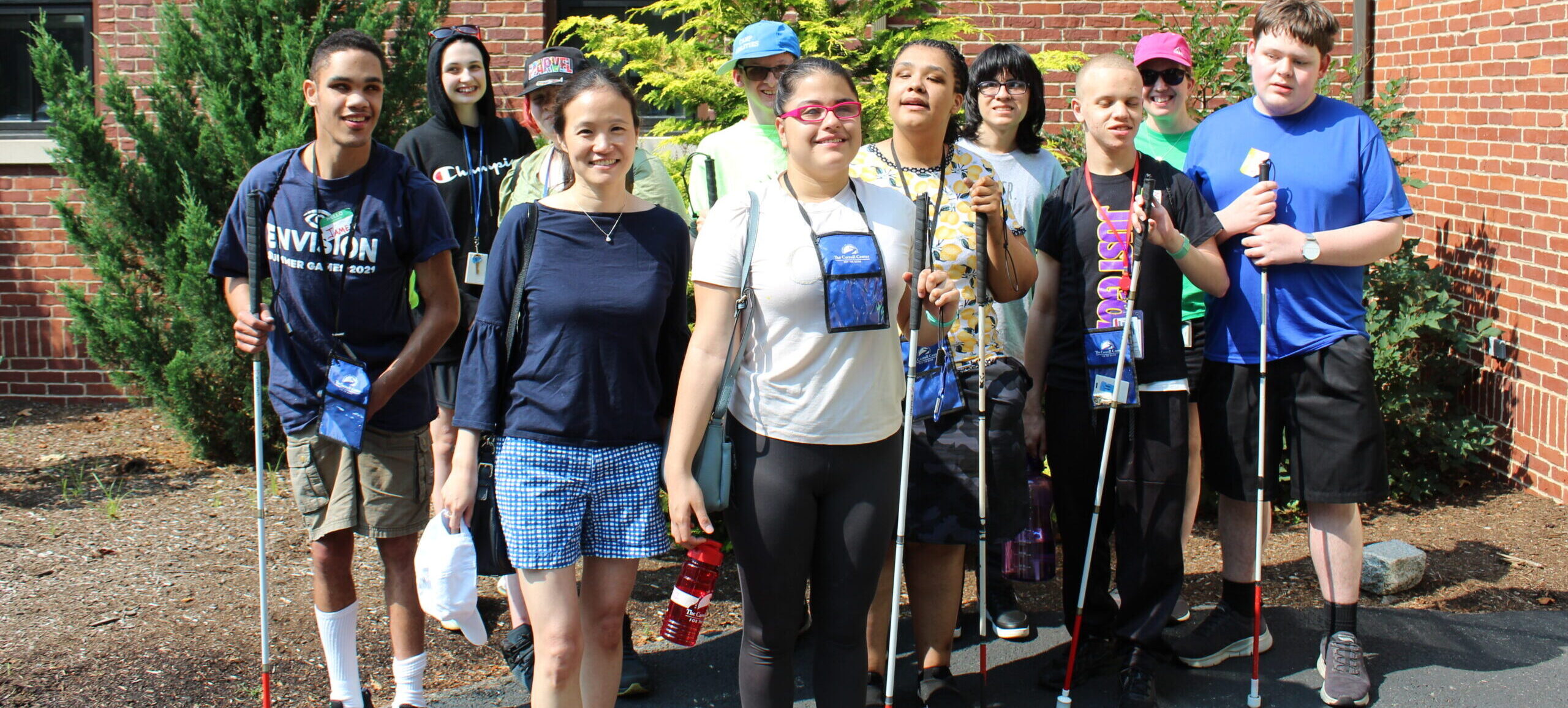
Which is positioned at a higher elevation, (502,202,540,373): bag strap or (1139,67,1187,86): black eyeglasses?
(1139,67,1187,86): black eyeglasses

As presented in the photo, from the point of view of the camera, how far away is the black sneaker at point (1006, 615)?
186 inches

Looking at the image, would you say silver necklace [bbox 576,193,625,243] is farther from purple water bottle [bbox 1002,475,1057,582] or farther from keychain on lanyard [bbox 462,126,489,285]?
purple water bottle [bbox 1002,475,1057,582]

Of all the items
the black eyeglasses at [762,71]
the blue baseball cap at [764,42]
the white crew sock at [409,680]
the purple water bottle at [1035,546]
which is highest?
the blue baseball cap at [764,42]

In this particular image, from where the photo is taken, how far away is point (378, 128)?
670cm

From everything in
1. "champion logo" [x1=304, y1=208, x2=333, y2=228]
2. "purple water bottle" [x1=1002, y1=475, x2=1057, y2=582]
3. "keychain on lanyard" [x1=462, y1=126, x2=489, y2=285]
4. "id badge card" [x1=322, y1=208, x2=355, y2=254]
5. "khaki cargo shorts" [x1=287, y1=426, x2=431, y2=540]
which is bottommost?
"purple water bottle" [x1=1002, y1=475, x2=1057, y2=582]

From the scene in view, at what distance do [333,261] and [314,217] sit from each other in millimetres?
136

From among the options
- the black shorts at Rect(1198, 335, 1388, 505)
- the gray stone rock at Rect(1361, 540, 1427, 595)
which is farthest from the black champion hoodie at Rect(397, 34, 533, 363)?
the gray stone rock at Rect(1361, 540, 1427, 595)

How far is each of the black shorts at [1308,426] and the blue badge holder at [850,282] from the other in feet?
5.53

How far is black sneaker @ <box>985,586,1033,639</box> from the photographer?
15.5 feet

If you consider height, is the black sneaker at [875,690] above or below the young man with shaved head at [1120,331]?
below

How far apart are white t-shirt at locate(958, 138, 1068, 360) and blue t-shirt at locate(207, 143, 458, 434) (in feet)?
6.04

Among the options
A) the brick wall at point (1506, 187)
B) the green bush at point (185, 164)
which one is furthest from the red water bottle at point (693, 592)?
the brick wall at point (1506, 187)

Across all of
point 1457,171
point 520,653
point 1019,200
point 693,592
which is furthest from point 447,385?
point 1457,171

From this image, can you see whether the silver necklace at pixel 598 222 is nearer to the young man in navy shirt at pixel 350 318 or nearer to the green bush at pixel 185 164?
the young man in navy shirt at pixel 350 318
